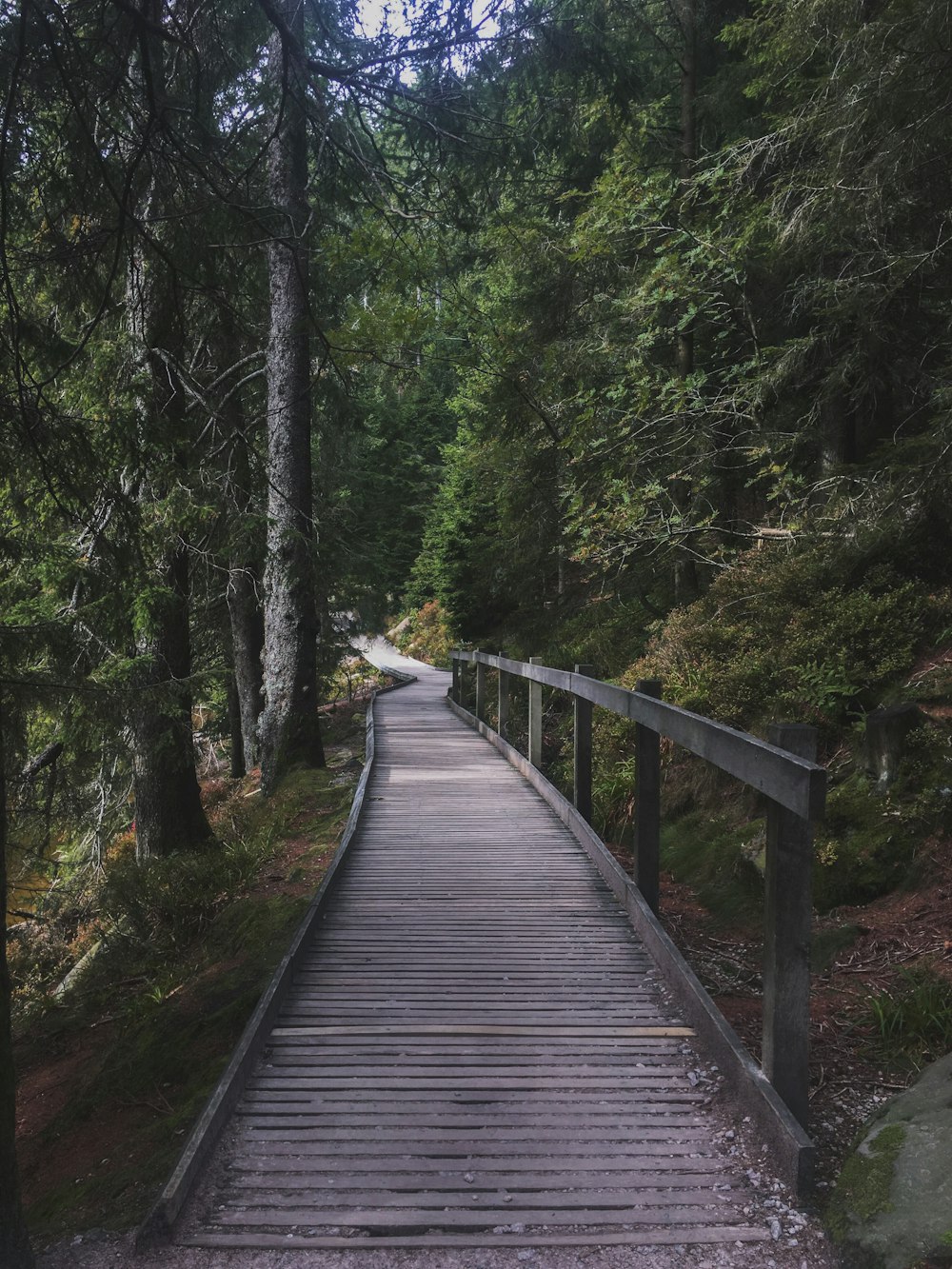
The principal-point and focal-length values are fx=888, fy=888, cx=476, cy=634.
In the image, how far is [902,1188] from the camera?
2.43 meters

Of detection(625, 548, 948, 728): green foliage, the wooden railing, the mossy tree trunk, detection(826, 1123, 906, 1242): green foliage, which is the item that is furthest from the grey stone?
the mossy tree trunk

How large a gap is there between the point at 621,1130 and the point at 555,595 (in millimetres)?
15794

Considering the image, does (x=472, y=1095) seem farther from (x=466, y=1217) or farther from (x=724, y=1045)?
(x=724, y=1045)

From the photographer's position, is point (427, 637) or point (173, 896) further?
point (427, 637)

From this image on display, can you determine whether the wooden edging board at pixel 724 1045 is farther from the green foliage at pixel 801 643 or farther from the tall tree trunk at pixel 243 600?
Answer: the tall tree trunk at pixel 243 600

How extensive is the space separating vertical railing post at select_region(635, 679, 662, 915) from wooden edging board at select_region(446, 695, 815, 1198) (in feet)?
0.34

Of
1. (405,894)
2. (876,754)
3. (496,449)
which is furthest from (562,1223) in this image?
(496,449)

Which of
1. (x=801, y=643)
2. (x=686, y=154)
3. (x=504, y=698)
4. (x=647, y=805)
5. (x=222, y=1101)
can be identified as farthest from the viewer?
(x=504, y=698)

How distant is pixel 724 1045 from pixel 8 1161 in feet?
7.89

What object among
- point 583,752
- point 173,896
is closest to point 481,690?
point 583,752

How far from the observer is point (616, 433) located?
35.8 feet

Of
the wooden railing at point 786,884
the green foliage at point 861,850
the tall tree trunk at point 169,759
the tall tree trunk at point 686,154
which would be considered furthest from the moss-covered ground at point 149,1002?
the tall tree trunk at point 686,154

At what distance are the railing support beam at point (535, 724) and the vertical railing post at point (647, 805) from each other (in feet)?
13.5

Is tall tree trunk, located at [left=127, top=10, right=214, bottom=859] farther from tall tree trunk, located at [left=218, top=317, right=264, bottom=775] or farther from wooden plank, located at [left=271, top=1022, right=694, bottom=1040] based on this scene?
wooden plank, located at [left=271, top=1022, right=694, bottom=1040]
